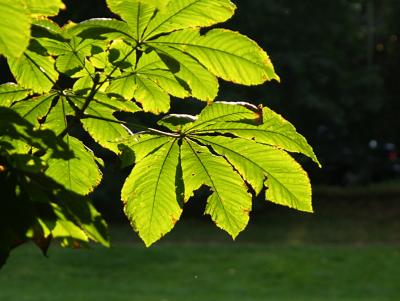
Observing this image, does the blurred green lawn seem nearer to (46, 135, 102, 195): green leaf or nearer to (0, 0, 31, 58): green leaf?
(46, 135, 102, 195): green leaf

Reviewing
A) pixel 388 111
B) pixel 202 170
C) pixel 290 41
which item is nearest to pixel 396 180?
pixel 388 111

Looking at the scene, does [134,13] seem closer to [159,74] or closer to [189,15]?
[189,15]

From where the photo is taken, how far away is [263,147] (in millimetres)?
1054

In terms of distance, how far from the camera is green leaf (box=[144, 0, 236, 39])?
2.98 feet

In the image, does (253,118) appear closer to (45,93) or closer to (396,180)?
(45,93)

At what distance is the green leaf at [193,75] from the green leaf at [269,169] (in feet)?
0.20

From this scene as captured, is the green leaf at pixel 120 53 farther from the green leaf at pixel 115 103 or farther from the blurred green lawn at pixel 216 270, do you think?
the blurred green lawn at pixel 216 270

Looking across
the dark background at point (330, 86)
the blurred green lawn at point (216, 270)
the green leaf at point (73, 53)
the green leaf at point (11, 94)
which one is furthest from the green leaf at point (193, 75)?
the dark background at point (330, 86)

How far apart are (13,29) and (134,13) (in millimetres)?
233

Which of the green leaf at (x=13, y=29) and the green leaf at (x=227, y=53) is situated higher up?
the green leaf at (x=13, y=29)

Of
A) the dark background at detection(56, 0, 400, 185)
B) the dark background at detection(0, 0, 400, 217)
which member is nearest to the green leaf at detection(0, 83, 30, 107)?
the dark background at detection(0, 0, 400, 217)

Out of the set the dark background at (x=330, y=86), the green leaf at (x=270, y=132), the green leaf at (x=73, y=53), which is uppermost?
the green leaf at (x=73, y=53)

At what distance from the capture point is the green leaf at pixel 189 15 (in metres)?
0.91

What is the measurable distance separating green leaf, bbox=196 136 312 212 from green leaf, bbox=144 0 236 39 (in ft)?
0.59
